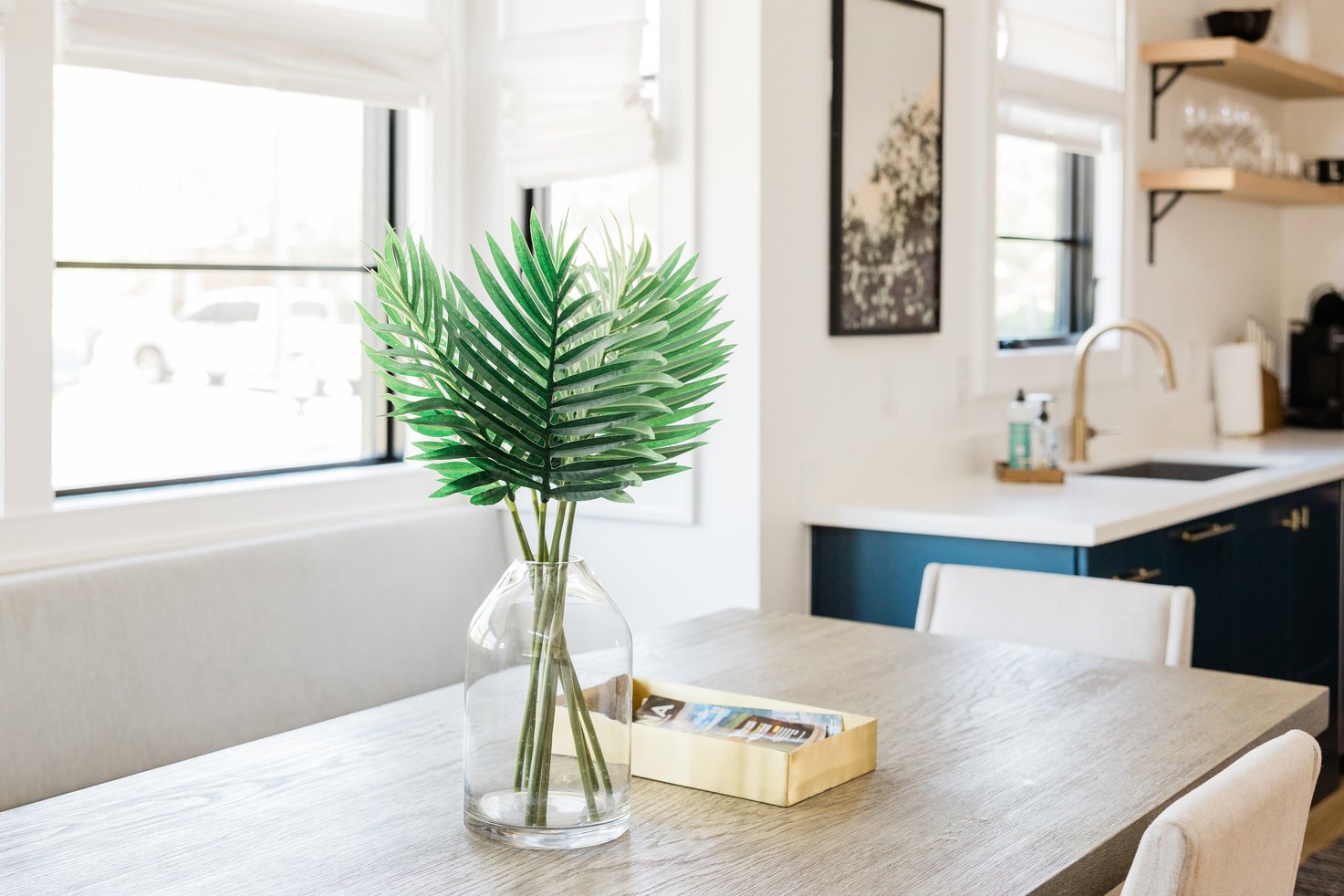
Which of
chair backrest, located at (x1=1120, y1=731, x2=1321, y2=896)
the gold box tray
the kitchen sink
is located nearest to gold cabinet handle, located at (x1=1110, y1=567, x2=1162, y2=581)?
the kitchen sink

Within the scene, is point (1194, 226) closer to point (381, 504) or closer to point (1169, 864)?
point (381, 504)

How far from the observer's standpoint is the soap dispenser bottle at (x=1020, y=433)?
3252mm

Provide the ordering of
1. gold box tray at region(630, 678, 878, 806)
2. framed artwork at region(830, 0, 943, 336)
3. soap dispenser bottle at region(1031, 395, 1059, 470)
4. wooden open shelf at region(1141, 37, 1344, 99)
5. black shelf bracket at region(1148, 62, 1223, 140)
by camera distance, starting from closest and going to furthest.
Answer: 1. gold box tray at region(630, 678, 878, 806)
2. framed artwork at region(830, 0, 943, 336)
3. soap dispenser bottle at region(1031, 395, 1059, 470)
4. wooden open shelf at region(1141, 37, 1344, 99)
5. black shelf bracket at region(1148, 62, 1223, 140)

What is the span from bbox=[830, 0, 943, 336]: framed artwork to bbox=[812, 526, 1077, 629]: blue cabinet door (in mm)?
443


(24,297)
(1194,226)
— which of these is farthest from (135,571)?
(1194,226)

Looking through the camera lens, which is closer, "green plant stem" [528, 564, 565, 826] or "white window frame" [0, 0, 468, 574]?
"green plant stem" [528, 564, 565, 826]

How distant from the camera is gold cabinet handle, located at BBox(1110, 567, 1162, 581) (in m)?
2.67

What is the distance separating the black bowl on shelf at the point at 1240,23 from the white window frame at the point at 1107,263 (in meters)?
0.49

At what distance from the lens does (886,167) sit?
9.78ft

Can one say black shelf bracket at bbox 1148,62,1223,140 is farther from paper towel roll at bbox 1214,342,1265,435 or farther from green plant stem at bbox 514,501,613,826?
green plant stem at bbox 514,501,613,826

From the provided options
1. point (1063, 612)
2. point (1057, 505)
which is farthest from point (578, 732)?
point (1057, 505)

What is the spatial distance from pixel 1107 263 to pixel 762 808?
9.70 ft

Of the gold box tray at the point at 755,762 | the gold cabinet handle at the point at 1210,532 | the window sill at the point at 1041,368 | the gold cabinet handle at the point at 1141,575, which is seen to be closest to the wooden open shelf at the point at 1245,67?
the window sill at the point at 1041,368

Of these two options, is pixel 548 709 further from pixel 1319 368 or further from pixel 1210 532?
pixel 1319 368
